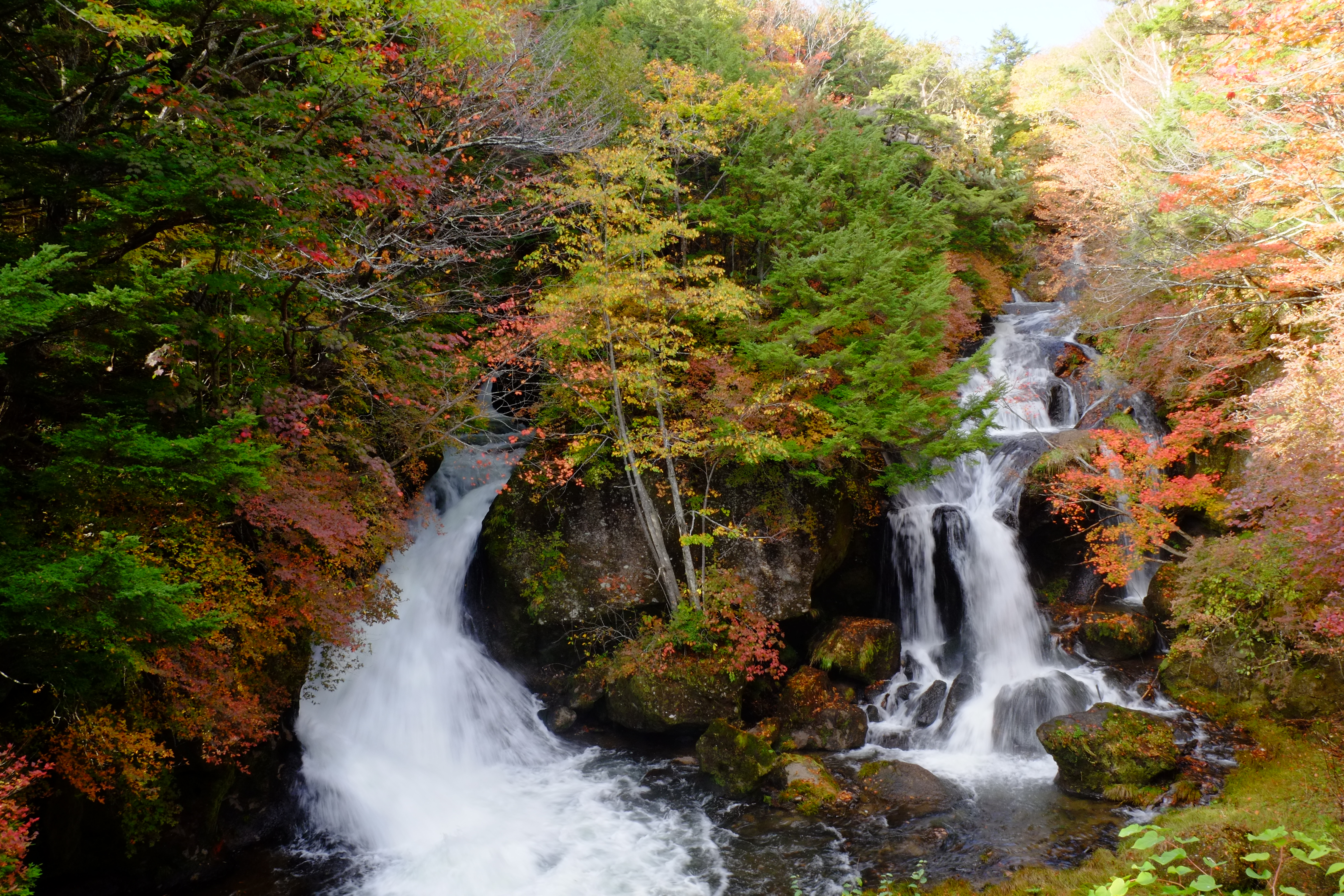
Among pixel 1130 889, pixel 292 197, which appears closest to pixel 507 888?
pixel 1130 889

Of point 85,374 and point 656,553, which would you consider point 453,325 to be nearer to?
point 656,553

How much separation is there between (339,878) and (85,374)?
6394 mm

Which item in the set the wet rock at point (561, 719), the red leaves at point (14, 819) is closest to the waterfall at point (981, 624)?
the wet rock at point (561, 719)

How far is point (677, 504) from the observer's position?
11836 mm

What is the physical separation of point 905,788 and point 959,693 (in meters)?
2.83

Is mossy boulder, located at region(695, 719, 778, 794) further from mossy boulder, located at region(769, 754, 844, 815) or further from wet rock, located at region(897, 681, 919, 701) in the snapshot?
wet rock, located at region(897, 681, 919, 701)

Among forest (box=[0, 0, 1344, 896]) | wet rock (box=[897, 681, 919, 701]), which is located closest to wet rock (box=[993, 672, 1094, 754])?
wet rock (box=[897, 681, 919, 701])

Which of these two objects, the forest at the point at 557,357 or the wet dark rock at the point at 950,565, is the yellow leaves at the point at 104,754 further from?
the wet dark rock at the point at 950,565

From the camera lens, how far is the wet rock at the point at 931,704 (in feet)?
37.1

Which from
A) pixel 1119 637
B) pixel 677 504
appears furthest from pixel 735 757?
pixel 1119 637

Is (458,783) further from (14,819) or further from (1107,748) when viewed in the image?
(1107,748)

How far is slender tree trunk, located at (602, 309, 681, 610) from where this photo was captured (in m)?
11.4

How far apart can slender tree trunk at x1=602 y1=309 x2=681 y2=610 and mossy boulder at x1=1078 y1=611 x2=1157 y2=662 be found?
741 cm

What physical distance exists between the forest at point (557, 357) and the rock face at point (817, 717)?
1.78 feet
